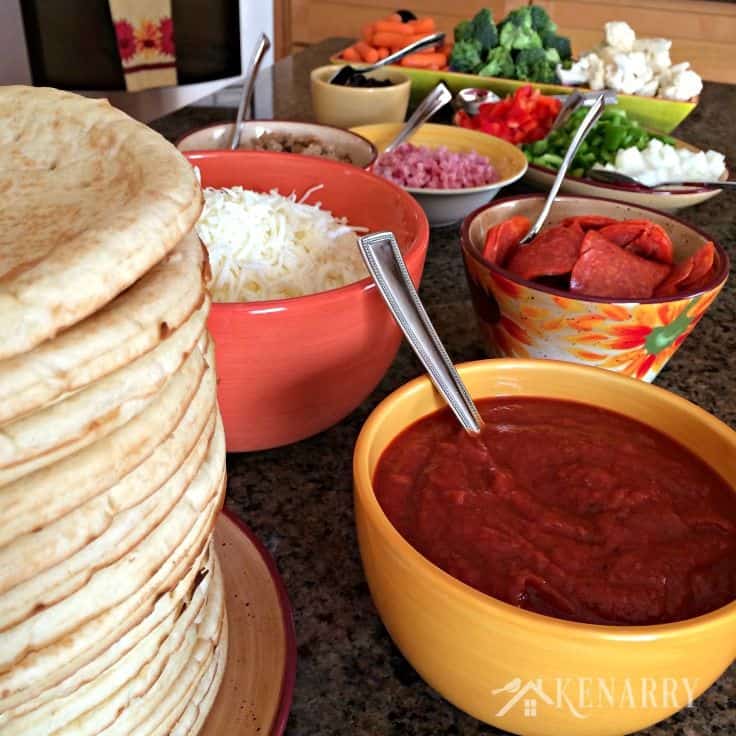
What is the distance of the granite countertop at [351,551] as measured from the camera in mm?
646

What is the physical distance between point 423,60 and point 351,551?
182cm

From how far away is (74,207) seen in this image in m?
0.43

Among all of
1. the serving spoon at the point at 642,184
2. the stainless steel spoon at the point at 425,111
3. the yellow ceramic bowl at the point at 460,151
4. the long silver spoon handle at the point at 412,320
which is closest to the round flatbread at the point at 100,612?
the long silver spoon handle at the point at 412,320

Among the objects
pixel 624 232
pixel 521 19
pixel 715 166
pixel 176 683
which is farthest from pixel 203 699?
pixel 521 19

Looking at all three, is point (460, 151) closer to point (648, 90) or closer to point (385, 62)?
point (385, 62)

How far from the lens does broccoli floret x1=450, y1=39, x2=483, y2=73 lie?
2262mm

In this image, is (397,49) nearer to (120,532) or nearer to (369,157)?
(369,157)

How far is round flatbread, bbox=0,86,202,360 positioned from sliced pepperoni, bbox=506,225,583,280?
622 mm

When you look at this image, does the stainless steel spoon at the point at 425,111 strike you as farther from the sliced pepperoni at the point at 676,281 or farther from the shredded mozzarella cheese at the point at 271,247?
the sliced pepperoni at the point at 676,281

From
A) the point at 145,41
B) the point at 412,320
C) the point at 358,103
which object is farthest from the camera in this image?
the point at 145,41

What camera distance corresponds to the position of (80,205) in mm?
434

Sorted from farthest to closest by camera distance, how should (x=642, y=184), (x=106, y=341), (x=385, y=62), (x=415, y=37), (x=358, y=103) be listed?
(x=415, y=37), (x=385, y=62), (x=358, y=103), (x=642, y=184), (x=106, y=341)

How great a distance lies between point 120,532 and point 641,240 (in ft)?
2.86

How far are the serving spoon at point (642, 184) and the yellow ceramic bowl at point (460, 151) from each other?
0.56 feet
